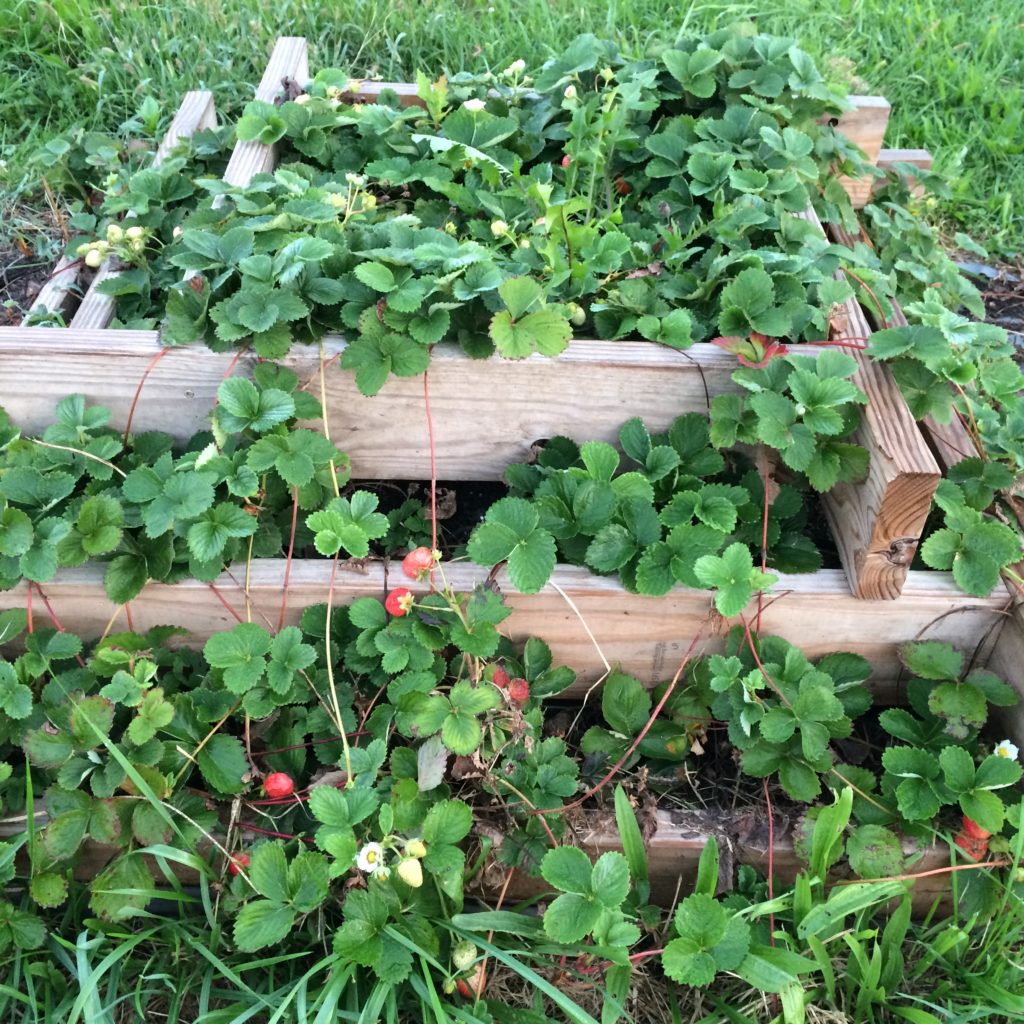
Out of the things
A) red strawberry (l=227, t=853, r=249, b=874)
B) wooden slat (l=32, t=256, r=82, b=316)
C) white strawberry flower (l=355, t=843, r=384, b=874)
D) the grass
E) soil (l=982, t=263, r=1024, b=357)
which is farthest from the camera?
the grass

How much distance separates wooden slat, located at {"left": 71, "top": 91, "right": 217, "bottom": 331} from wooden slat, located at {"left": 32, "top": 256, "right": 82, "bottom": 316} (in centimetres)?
4

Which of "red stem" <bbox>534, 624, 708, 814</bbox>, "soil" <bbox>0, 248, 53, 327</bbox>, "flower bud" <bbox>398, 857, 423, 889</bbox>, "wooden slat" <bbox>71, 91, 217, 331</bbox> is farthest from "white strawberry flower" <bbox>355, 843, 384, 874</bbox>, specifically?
"soil" <bbox>0, 248, 53, 327</bbox>

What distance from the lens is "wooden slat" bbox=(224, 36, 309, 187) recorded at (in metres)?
1.92

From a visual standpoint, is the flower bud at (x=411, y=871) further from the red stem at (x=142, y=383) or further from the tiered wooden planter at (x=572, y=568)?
the red stem at (x=142, y=383)

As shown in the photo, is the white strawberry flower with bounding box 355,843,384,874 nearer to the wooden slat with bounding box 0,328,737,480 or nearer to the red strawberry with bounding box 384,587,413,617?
the red strawberry with bounding box 384,587,413,617

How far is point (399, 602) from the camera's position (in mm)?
1425

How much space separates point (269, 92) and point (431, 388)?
1.03 metres

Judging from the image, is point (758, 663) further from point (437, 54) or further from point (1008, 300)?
point (437, 54)

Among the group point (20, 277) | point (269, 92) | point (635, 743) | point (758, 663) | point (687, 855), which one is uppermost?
point (269, 92)

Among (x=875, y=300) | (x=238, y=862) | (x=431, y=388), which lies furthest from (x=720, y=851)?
(x=875, y=300)

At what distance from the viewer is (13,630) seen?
4.92 feet

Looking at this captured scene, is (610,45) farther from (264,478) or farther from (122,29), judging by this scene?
(122,29)

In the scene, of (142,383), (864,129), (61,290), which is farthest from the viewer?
(864,129)

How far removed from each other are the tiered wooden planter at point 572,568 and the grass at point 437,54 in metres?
1.41
